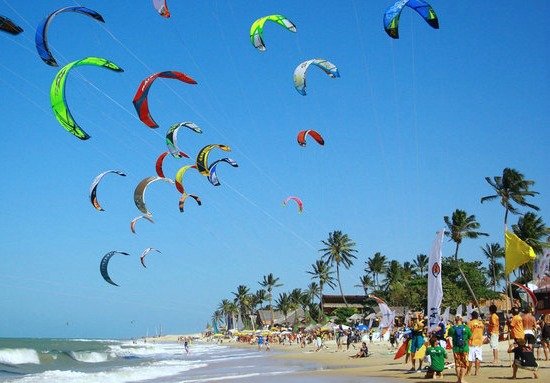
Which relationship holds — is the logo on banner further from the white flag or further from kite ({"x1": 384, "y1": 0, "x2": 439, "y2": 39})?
kite ({"x1": 384, "y1": 0, "x2": 439, "y2": 39})

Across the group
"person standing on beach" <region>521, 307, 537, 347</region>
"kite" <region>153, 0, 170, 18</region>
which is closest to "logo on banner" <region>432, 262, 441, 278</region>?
"person standing on beach" <region>521, 307, 537, 347</region>

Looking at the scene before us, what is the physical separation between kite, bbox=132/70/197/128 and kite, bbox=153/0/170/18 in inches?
62.6

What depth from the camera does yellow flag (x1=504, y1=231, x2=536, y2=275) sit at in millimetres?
16270

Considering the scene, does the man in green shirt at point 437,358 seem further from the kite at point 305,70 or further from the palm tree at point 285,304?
the palm tree at point 285,304

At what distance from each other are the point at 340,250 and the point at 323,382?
215ft

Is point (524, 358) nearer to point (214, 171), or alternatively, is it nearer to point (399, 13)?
point (399, 13)

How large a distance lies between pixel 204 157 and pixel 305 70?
5234 millimetres

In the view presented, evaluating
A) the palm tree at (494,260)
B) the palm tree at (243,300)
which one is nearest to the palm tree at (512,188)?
the palm tree at (494,260)

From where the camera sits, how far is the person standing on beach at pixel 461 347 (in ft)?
39.0

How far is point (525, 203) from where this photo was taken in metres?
48.9

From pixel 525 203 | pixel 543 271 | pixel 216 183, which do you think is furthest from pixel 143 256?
pixel 525 203

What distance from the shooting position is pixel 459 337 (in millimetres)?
12289

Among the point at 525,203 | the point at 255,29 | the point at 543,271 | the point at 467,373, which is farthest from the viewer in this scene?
the point at 525,203

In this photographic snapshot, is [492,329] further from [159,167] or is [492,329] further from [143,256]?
[143,256]
